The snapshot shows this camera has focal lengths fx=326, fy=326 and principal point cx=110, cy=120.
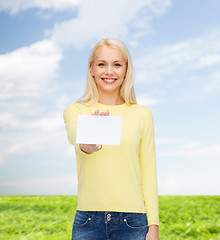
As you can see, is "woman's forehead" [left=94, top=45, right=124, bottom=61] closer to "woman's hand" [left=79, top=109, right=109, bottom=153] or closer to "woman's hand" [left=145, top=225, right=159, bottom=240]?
"woman's hand" [left=79, top=109, right=109, bottom=153]

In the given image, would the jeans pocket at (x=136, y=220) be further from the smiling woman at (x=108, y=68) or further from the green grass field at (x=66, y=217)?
the green grass field at (x=66, y=217)

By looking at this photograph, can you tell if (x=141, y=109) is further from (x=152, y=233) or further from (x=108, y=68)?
(x=152, y=233)

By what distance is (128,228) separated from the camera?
1904mm

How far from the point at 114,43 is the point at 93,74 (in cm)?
26

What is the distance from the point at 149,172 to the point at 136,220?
0.32 meters

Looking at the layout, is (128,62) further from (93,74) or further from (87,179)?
(87,179)

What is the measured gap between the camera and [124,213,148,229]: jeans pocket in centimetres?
192

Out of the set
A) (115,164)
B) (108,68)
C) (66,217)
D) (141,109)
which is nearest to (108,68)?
(108,68)

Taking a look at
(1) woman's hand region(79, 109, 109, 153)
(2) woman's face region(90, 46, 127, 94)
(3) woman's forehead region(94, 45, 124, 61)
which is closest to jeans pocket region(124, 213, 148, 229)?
(1) woman's hand region(79, 109, 109, 153)

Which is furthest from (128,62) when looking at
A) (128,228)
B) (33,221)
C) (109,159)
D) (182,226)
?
(33,221)

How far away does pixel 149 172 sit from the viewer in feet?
6.91

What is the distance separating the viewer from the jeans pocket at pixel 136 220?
6.29ft

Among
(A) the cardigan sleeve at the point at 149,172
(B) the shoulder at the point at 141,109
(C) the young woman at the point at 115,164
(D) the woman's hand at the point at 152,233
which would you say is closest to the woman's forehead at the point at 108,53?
(C) the young woman at the point at 115,164

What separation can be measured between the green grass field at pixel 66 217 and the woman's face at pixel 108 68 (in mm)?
3876
